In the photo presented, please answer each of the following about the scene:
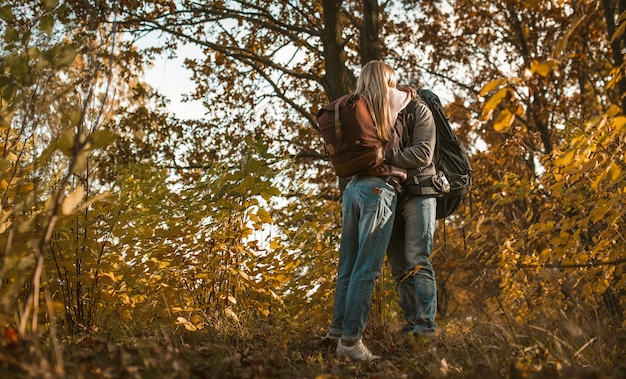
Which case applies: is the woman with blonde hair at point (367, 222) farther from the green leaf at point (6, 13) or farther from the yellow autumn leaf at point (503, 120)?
the green leaf at point (6, 13)

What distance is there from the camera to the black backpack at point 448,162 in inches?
174

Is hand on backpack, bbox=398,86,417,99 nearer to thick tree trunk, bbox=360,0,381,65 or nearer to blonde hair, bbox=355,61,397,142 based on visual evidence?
blonde hair, bbox=355,61,397,142

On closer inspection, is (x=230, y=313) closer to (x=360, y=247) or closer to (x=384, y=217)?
(x=360, y=247)

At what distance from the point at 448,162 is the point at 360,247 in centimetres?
100

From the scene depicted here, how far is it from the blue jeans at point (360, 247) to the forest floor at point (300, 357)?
25 centimetres

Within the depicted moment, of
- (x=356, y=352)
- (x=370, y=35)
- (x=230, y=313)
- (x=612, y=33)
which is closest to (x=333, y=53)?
(x=370, y=35)

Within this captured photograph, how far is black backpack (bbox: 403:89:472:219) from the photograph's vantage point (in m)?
4.41

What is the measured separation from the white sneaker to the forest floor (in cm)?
5

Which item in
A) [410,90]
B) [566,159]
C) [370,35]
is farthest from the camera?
[370,35]

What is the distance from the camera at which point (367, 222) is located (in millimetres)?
3885

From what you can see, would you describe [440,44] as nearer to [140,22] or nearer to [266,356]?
[140,22]

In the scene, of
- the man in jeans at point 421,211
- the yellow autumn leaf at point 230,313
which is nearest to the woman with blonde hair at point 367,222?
the man in jeans at point 421,211

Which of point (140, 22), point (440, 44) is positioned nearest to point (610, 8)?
point (440, 44)

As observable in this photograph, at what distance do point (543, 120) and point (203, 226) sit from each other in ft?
38.1
